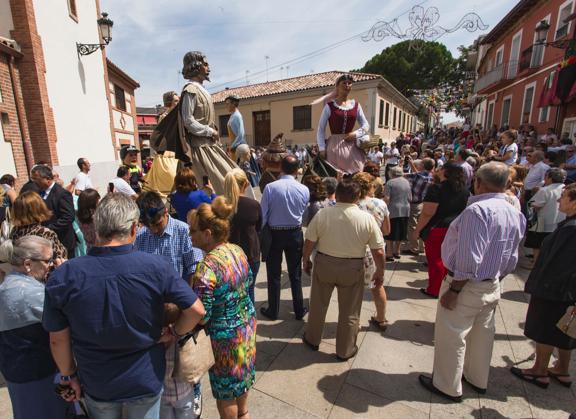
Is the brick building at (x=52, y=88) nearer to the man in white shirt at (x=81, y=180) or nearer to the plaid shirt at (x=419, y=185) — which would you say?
the man in white shirt at (x=81, y=180)

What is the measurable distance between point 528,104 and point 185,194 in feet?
58.8

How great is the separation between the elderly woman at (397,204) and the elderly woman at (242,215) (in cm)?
300

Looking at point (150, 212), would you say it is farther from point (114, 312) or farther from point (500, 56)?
point (500, 56)

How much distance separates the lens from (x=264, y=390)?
2.59 m

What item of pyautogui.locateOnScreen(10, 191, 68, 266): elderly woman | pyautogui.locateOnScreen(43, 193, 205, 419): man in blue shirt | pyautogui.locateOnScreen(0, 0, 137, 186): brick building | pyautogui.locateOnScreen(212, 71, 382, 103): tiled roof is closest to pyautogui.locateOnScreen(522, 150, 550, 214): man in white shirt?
pyautogui.locateOnScreen(43, 193, 205, 419): man in blue shirt

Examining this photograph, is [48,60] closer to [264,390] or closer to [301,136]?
[264,390]

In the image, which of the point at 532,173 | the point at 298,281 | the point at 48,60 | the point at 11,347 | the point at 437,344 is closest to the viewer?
the point at 11,347

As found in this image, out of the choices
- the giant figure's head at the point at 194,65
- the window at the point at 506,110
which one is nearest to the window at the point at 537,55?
the window at the point at 506,110

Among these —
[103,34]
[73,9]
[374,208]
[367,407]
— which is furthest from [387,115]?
[367,407]

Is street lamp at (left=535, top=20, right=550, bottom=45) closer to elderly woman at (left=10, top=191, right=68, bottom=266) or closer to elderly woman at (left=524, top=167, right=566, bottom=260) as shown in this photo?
elderly woman at (left=524, top=167, right=566, bottom=260)

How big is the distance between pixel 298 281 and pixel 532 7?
63.1 feet

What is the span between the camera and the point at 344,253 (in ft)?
9.15

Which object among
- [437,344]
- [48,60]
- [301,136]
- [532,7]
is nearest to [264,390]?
[437,344]

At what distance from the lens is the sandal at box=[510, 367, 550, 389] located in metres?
2.63
